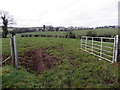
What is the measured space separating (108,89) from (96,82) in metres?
0.44

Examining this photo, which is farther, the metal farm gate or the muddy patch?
the muddy patch

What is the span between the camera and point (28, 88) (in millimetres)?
→ 2932

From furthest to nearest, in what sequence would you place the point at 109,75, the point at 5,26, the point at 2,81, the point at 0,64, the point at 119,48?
the point at 5,26 < the point at 119,48 < the point at 0,64 < the point at 109,75 < the point at 2,81

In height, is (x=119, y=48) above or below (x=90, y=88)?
above

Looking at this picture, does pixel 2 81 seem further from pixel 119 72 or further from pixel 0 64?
pixel 119 72

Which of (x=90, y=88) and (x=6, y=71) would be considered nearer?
(x=90, y=88)

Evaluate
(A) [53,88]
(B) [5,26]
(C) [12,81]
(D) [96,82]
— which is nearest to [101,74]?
(D) [96,82]

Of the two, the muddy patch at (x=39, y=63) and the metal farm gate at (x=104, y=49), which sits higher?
the metal farm gate at (x=104, y=49)

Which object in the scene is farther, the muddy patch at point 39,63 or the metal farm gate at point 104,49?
the muddy patch at point 39,63

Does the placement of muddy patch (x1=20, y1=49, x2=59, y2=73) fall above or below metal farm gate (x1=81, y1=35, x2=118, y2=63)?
below

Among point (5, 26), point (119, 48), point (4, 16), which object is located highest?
point (4, 16)

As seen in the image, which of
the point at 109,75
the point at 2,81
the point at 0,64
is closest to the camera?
the point at 2,81

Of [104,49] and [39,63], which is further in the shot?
[104,49]

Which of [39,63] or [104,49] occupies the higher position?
[104,49]
